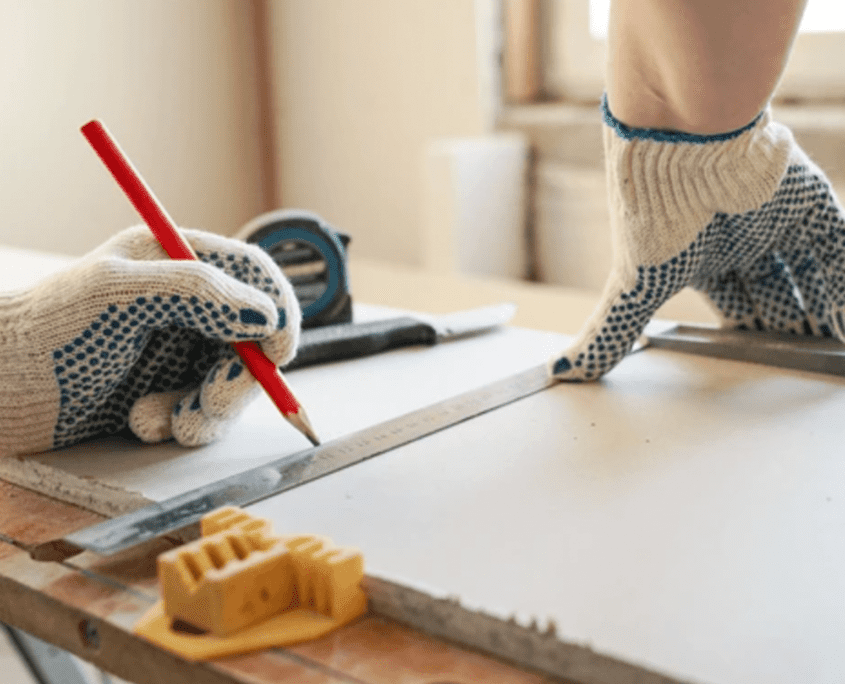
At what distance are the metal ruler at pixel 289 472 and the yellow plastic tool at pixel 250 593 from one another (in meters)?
0.06

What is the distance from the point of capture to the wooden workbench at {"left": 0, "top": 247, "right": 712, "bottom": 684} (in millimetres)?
359

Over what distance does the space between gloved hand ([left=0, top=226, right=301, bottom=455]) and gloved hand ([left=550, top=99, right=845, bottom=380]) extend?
0.23m

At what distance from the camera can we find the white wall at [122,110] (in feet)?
5.37

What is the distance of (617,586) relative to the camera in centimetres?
39

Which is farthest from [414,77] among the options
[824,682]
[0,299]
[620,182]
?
[824,682]

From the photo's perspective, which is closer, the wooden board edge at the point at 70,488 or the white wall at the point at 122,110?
the wooden board edge at the point at 70,488

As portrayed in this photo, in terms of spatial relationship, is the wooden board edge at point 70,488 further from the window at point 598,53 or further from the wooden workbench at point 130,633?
the window at point 598,53

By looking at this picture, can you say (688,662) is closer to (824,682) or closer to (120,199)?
(824,682)

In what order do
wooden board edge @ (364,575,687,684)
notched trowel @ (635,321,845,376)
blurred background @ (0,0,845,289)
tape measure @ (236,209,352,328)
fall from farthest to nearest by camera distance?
1. blurred background @ (0,0,845,289)
2. tape measure @ (236,209,352,328)
3. notched trowel @ (635,321,845,376)
4. wooden board edge @ (364,575,687,684)

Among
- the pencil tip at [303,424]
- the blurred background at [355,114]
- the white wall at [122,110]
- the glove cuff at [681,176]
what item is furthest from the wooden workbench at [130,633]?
the white wall at [122,110]

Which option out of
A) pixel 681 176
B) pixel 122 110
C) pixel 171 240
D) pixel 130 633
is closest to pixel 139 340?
pixel 171 240

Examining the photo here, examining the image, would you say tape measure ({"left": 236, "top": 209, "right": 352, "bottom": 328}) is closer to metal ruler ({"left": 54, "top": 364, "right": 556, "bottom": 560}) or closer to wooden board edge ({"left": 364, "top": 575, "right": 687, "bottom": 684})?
metal ruler ({"left": 54, "top": 364, "right": 556, "bottom": 560})

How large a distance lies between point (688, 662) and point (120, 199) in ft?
5.27

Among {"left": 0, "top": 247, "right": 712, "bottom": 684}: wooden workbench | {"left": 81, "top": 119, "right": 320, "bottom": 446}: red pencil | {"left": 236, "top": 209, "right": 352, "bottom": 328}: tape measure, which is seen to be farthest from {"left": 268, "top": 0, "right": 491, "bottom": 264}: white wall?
{"left": 0, "top": 247, "right": 712, "bottom": 684}: wooden workbench
